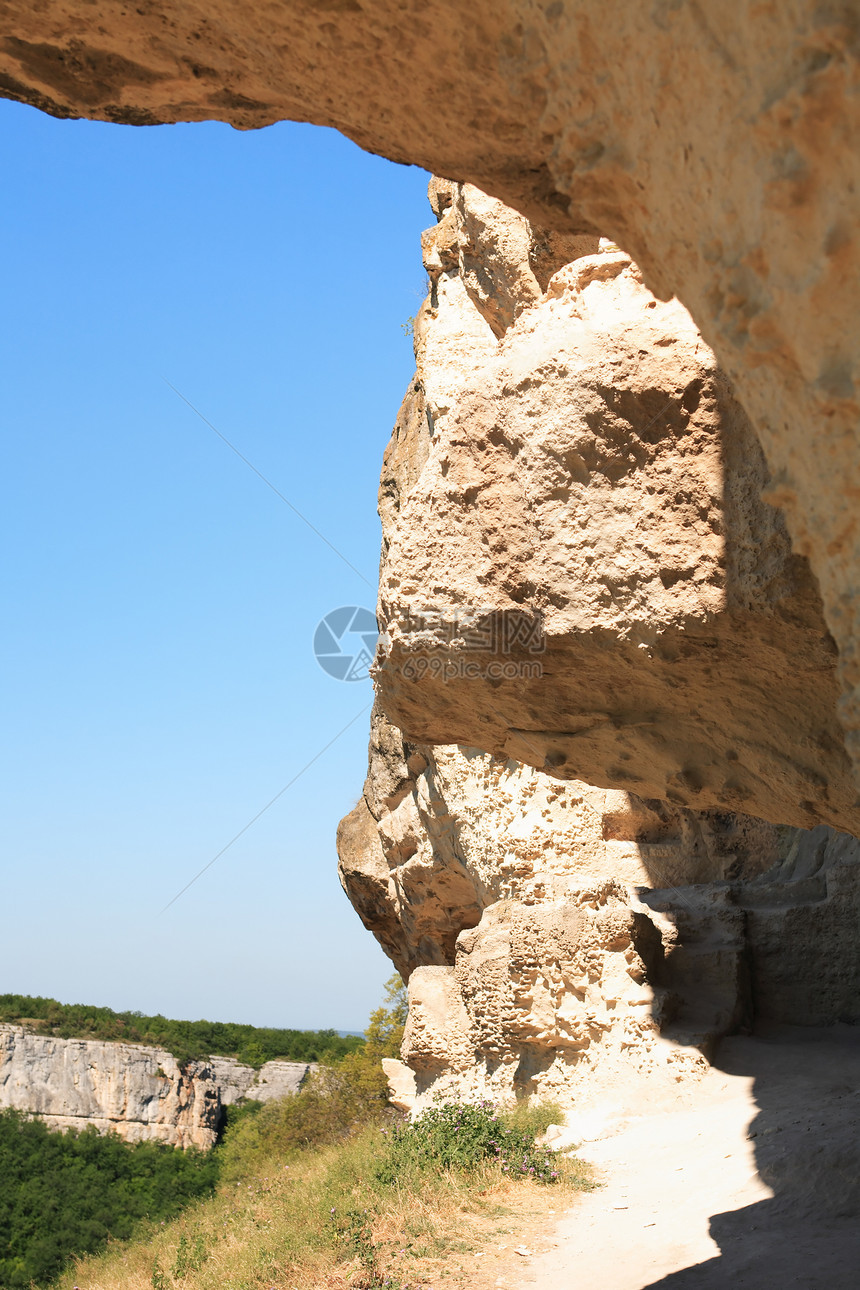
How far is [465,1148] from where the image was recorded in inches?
253

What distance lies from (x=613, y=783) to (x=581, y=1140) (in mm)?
4179

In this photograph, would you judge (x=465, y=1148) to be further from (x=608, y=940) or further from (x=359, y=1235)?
(x=608, y=940)

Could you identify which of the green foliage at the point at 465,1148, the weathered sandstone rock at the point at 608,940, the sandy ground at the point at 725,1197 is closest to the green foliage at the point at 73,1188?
the weathered sandstone rock at the point at 608,940

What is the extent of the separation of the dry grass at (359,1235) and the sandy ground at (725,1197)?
22 cm

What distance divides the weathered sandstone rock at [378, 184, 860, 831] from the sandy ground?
2.20 meters

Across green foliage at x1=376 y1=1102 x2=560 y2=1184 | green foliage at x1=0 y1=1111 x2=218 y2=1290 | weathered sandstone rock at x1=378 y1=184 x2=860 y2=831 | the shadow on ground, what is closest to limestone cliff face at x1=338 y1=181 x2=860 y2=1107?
weathered sandstone rock at x1=378 y1=184 x2=860 y2=831

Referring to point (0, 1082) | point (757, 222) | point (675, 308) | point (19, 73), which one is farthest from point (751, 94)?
point (0, 1082)

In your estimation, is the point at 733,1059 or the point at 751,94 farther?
the point at 733,1059

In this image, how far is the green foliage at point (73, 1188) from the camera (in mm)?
20984

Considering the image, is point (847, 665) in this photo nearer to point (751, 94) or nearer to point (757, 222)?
point (757, 222)

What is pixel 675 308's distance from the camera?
3100 mm

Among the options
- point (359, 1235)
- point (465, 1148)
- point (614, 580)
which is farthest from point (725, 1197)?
point (614, 580)

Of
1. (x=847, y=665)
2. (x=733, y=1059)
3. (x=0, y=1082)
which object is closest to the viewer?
(x=847, y=665)

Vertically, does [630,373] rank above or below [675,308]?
Result: below
